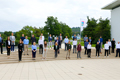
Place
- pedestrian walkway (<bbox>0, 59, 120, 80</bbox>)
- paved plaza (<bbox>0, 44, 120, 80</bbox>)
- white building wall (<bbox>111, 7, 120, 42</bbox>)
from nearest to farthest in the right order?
pedestrian walkway (<bbox>0, 59, 120, 80</bbox>)
paved plaza (<bbox>0, 44, 120, 80</bbox>)
white building wall (<bbox>111, 7, 120, 42</bbox>)

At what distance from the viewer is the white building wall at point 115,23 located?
3278 centimetres

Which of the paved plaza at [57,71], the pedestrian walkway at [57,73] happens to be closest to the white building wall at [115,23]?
the paved plaza at [57,71]

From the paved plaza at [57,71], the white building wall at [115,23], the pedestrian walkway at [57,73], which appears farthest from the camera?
the white building wall at [115,23]

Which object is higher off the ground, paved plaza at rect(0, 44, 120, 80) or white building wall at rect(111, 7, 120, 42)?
white building wall at rect(111, 7, 120, 42)

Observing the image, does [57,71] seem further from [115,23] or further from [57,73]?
[115,23]

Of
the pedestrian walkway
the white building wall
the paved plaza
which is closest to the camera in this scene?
the pedestrian walkway

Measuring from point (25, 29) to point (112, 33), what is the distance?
193 feet

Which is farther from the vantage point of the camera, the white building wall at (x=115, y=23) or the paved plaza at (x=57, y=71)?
the white building wall at (x=115, y=23)

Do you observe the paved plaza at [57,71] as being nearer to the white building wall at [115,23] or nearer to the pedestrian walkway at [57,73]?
the pedestrian walkway at [57,73]

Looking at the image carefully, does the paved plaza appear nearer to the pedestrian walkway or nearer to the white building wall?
the pedestrian walkway

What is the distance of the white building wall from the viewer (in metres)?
32.8

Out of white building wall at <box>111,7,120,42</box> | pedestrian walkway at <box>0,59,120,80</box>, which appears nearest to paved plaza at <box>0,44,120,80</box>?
pedestrian walkway at <box>0,59,120,80</box>

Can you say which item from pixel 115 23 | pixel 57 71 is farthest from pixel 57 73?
pixel 115 23

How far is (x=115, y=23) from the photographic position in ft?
112
